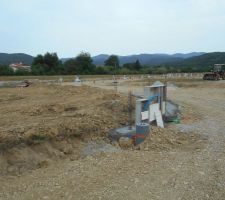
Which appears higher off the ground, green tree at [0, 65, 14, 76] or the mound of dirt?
the mound of dirt

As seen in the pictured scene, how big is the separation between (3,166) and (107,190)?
2.37 meters

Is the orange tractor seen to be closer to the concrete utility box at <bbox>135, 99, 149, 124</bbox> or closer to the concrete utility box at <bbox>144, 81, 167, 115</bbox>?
the concrete utility box at <bbox>144, 81, 167, 115</bbox>

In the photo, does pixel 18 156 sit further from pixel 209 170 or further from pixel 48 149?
pixel 209 170

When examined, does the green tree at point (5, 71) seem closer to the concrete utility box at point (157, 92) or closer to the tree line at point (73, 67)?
the tree line at point (73, 67)

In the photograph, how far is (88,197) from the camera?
5.20 m

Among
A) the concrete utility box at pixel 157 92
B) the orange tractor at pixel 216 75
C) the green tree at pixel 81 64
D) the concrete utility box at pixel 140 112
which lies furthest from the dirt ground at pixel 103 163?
the green tree at pixel 81 64

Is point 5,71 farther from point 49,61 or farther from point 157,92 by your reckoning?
point 157,92

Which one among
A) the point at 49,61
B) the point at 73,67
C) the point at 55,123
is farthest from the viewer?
the point at 73,67

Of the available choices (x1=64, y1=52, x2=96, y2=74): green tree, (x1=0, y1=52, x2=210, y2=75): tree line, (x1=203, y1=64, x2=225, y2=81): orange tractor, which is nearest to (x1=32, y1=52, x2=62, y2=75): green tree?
(x1=0, y1=52, x2=210, y2=75): tree line

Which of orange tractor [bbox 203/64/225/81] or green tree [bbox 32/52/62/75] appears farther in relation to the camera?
green tree [bbox 32/52/62/75]

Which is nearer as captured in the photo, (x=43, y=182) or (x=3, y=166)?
(x=43, y=182)

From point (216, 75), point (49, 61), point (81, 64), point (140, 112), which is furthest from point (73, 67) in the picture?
point (140, 112)

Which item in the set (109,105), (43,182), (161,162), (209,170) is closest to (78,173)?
(43,182)

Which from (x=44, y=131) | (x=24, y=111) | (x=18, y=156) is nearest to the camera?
(x=18, y=156)
